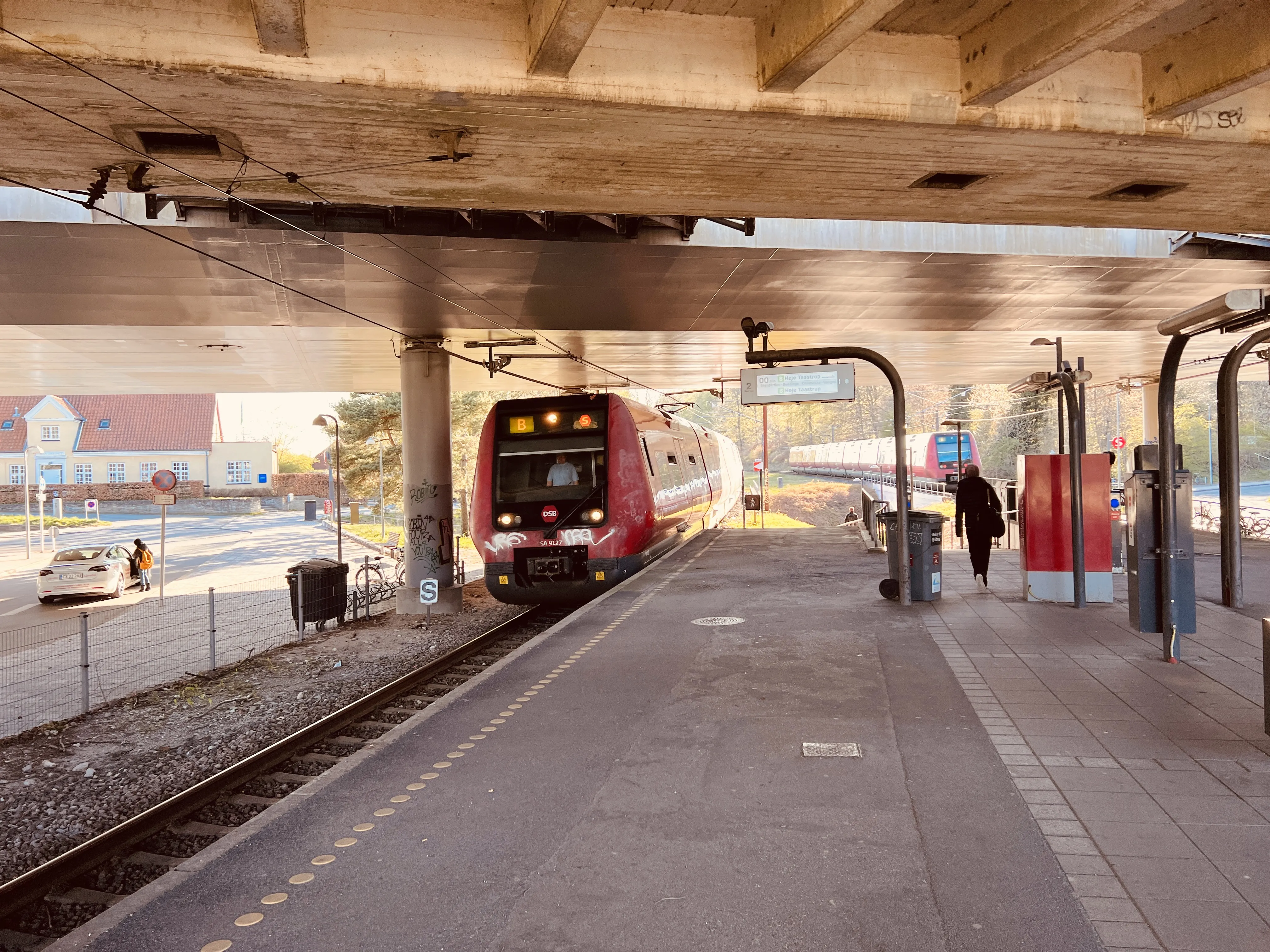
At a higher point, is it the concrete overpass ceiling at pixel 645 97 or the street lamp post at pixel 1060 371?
the concrete overpass ceiling at pixel 645 97

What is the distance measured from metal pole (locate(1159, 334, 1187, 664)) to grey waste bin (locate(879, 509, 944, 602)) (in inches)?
126

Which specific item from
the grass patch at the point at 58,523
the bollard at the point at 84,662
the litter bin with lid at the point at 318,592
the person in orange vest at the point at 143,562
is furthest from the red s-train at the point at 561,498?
the grass patch at the point at 58,523

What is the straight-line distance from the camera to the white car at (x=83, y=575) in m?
17.8

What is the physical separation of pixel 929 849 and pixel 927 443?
37.2 m

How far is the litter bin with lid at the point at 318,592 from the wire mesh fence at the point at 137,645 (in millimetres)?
75

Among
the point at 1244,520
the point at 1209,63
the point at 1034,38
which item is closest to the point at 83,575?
the point at 1034,38

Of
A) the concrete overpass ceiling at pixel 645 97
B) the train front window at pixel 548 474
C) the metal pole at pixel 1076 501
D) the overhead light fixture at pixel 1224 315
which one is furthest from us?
the train front window at pixel 548 474

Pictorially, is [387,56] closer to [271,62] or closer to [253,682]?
[271,62]

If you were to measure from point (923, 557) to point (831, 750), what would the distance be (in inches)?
230

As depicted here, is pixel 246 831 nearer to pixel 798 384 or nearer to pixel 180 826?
pixel 180 826

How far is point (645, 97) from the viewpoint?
15.9ft

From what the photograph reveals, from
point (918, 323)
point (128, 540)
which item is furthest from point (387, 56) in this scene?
point (128, 540)

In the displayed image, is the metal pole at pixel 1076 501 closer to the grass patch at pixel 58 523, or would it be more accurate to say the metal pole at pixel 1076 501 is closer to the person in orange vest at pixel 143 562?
the person in orange vest at pixel 143 562

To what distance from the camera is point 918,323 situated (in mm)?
16781
